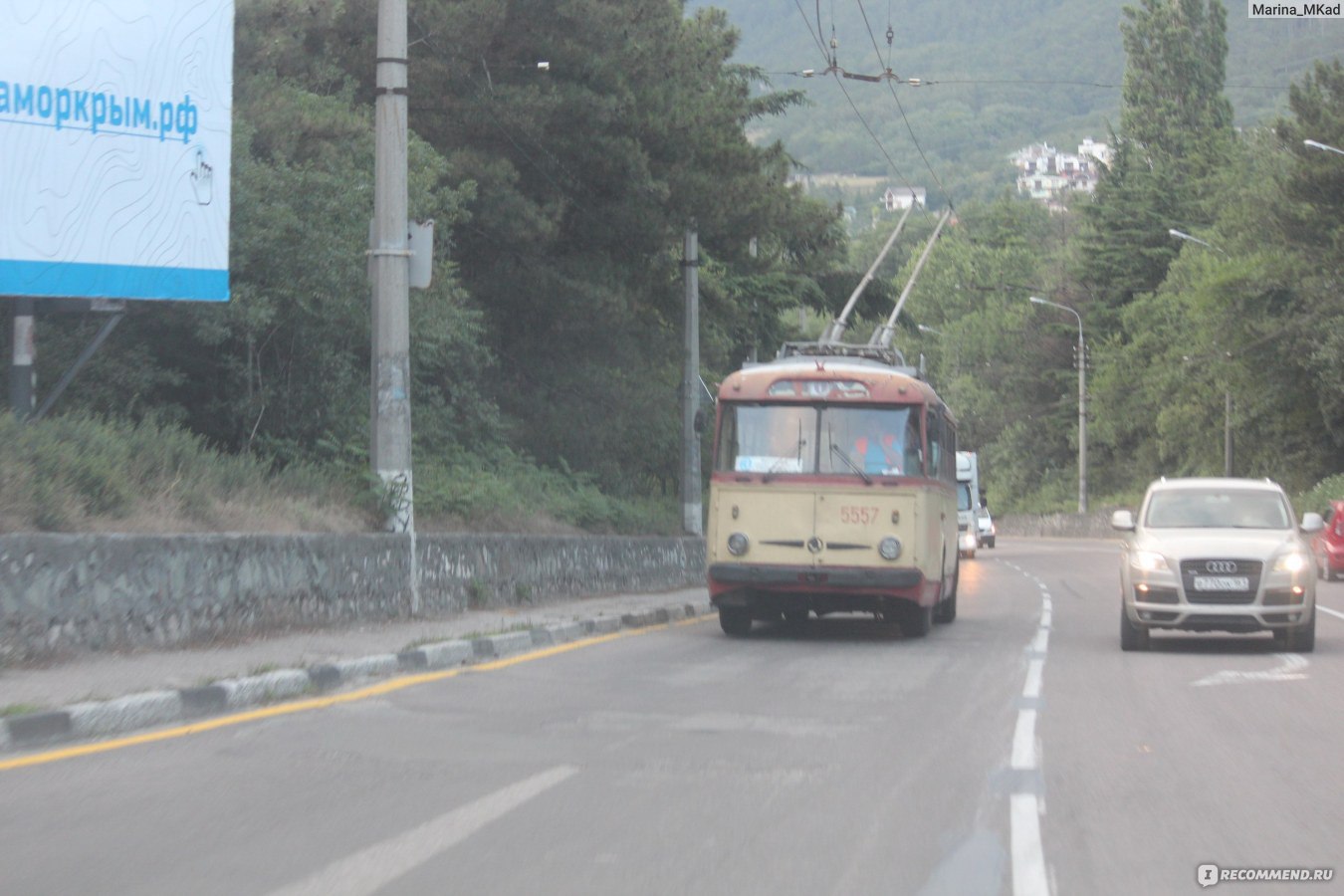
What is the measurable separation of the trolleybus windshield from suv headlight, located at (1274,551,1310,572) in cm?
371

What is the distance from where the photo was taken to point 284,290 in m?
17.6

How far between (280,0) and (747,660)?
1315 centimetres

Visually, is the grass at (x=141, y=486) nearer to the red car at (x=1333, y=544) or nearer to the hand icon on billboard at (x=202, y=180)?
the hand icon on billboard at (x=202, y=180)

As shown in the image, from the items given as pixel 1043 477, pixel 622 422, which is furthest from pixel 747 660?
pixel 1043 477

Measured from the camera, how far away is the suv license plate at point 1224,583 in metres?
15.2

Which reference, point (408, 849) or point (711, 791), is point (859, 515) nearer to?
point (711, 791)

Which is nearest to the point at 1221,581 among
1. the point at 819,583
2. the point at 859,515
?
the point at 859,515

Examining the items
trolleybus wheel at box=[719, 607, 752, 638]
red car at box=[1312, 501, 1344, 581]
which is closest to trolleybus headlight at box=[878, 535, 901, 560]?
trolleybus wheel at box=[719, 607, 752, 638]

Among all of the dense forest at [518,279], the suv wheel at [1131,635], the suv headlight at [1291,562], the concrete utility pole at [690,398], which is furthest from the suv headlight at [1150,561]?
the concrete utility pole at [690,398]

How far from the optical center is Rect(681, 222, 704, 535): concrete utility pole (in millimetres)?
27719

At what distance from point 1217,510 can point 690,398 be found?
42.3 ft

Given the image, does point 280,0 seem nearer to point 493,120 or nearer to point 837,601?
point 493,120

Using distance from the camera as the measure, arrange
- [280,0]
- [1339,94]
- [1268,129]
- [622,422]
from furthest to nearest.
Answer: [1268,129] → [1339,94] → [622,422] → [280,0]

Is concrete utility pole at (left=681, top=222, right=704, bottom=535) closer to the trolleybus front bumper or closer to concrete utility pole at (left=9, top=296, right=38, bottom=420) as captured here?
the trolleybus front bumper
